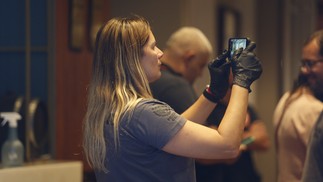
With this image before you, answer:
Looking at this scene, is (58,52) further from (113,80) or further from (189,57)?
(113,80)

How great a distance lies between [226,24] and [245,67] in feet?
10.8

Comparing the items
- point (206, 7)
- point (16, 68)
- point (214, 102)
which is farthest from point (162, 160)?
point (206, 7)

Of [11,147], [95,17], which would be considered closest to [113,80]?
[11,147]

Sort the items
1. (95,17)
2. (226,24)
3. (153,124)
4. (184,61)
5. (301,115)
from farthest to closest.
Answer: (226,24), (95,17), (184,61), (301,115), (153,124)

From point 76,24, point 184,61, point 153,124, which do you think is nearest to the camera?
point 153,124

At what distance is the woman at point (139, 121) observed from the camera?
6.53ft

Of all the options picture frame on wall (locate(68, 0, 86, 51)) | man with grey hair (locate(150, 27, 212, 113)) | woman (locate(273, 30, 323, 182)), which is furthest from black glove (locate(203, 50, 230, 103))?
picture frame on wall (locate(68, 0, 86, 51))

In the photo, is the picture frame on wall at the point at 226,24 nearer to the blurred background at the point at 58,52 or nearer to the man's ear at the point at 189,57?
the blurred background at the point at 58,52

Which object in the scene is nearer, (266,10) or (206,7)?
(206,7)

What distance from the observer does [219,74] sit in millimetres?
2227

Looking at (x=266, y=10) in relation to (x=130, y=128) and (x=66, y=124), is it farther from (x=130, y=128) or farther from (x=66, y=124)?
(x=130, y=128)

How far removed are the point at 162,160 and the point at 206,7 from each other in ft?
9.71

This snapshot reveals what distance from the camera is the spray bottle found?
3092 mm

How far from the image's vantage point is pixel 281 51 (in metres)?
5.96
